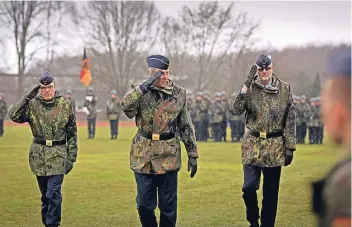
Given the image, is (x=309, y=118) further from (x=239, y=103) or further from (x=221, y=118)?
(x=239, y=103)

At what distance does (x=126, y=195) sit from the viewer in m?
12.5

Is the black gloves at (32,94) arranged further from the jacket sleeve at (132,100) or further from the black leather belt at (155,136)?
the black leather belt at (155,136)

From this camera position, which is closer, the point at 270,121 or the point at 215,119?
the point at 270,121

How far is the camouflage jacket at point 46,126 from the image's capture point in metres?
8.55

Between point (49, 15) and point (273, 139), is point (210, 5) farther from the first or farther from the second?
point (273, 139)

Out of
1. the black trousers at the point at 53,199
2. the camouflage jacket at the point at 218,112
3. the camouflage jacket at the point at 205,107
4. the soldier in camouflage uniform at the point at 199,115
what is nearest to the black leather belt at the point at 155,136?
the black trousers at the point at 53,199

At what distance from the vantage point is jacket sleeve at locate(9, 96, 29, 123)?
8.63 meters

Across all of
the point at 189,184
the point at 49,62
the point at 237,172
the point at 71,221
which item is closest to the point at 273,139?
the point at 71,221

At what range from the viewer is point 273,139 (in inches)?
333

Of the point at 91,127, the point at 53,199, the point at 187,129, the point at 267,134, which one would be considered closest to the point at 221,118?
the point at 91,127

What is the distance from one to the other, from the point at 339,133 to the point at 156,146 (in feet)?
18.1

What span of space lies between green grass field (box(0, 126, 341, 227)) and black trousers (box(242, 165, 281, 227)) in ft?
2.09

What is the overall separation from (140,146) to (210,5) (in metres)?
58.0

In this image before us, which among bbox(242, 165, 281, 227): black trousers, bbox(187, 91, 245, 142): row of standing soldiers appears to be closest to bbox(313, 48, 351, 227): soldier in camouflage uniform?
bbox(242, 165, 281, 227): black trousers
